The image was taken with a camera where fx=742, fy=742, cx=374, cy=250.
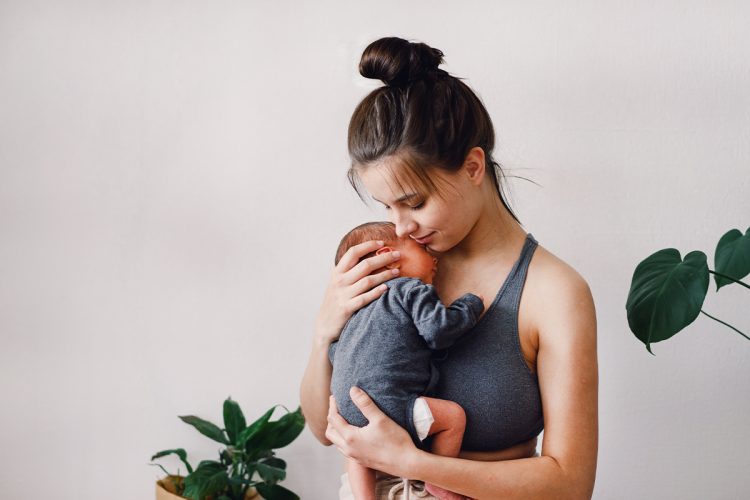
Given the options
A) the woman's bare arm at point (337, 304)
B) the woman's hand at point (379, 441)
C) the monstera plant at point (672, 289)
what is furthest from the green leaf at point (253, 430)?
the monstera plant at point (672, 289)

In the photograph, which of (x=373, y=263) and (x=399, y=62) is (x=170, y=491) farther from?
(x=399, y=62)

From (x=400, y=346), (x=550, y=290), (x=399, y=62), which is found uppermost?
(x=399, y=62)

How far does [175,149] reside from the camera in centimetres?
228

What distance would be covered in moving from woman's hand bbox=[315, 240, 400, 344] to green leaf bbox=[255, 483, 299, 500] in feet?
2.73

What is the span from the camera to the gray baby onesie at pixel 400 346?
4.26 feet

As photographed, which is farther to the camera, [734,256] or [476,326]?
[734,256]

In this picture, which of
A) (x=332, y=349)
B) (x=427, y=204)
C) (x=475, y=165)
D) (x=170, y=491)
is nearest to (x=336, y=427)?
(x=332, y=349)

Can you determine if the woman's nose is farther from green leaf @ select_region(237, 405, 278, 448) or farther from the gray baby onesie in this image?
green leaf @ select_region(237, 405, 278, 448)

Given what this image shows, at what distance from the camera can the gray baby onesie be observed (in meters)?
1.30

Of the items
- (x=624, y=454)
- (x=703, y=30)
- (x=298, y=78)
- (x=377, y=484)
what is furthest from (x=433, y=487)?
(x=703, y=30)

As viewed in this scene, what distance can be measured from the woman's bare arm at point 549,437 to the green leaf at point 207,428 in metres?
0.88

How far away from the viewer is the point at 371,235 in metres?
1.48

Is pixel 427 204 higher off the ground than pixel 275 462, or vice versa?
pixel 427 204

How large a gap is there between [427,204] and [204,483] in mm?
1147
